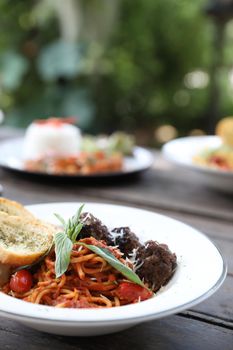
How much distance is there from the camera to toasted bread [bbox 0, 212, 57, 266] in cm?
99

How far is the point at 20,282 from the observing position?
3.25 ft

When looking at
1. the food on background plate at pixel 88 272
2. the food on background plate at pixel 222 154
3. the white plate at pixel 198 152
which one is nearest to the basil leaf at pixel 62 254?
the food on background plate at pixel 88 272

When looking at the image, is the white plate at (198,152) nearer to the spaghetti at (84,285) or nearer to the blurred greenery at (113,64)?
the spaghetti at (84,285)

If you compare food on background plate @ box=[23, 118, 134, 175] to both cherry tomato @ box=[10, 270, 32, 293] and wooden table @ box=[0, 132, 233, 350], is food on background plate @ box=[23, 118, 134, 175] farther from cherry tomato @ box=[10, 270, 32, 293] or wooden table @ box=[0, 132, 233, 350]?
cherry tomato @ box=[10, 270, 32, 293]

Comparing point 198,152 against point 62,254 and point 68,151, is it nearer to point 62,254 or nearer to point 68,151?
point 68,151

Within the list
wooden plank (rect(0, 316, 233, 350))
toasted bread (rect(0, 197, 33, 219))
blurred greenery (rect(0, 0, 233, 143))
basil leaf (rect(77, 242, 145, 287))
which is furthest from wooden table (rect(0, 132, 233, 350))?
blurred greenery (rect(0, 0, 233, 143))

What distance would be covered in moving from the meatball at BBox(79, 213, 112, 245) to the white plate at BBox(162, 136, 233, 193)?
0.80 meters

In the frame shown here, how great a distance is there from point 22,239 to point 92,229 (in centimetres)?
14

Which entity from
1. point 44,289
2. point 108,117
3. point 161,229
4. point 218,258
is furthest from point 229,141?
Result: point 108,117

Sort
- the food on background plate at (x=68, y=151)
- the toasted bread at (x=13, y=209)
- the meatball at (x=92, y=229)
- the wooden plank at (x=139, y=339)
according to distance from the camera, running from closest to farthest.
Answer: the wooden plank at (x=139, y=339) → the meatball at (x=92, y=229) → the toasted bread at (x=13, y=209) → the food on background plate at (x=68, y=151)

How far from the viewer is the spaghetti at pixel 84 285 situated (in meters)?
0.96

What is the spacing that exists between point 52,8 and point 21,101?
1.04 metres

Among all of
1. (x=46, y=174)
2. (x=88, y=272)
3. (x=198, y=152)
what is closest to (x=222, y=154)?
(x=198, y=152)

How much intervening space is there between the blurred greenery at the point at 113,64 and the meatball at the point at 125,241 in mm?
4074
